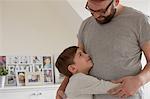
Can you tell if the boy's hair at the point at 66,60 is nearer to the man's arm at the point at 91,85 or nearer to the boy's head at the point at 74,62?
the boy's head at the point at 74,62

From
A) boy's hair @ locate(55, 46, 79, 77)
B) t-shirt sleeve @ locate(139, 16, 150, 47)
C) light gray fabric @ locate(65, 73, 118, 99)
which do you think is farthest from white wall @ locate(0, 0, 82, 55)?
t-shirt sleeve @ locate(139, 16, 150, 47)

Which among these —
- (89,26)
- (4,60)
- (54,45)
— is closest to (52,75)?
(54,45)

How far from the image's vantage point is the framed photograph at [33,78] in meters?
2.78

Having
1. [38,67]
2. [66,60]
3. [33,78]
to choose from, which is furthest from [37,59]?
[66,60]

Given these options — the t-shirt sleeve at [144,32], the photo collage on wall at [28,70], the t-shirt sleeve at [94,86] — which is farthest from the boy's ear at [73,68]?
the photo collage on wall at [28,70]

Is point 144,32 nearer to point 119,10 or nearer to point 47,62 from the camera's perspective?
point 119,10

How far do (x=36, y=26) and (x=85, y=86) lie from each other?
1908mm

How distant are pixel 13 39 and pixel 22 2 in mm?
443

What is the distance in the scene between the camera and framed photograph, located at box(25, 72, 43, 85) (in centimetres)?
278

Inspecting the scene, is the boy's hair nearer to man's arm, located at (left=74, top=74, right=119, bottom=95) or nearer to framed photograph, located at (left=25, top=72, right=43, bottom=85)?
man's arm, located at (left=74, top=74, right=119, bottom=95)

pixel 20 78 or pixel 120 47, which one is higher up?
pixel 120 47

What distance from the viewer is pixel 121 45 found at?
107cm

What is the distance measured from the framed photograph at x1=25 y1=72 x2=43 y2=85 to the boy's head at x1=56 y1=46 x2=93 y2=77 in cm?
158

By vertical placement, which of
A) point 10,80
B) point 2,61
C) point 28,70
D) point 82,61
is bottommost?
point 10,80
